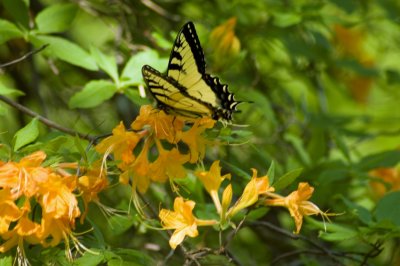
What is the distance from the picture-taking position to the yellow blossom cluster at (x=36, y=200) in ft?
5.75

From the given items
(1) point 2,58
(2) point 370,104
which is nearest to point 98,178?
(1) point 2,58

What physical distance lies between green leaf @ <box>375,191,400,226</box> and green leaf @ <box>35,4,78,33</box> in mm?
1087

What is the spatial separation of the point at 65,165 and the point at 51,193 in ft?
0.54

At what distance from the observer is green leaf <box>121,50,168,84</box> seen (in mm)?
2381

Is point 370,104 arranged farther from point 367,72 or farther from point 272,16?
point 272,16

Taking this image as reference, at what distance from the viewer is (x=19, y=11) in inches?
96.7

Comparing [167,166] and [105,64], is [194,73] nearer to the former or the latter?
[167,166]

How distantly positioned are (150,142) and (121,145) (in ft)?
0.26

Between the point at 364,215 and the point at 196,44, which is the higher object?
the point at 196,44

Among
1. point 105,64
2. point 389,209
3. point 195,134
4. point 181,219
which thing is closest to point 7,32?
point 105,64

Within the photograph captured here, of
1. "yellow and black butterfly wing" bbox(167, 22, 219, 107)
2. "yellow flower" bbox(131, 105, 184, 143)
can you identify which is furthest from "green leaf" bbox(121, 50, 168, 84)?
"yellow flower" bbox(131, 105, 184, 143)

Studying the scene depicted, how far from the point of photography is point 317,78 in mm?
3693

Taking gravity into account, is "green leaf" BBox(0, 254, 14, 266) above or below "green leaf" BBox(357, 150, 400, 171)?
above

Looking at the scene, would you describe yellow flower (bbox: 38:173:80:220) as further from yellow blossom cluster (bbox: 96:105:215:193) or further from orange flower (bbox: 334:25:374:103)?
orange flower (bbox: 334:25:374:103)
